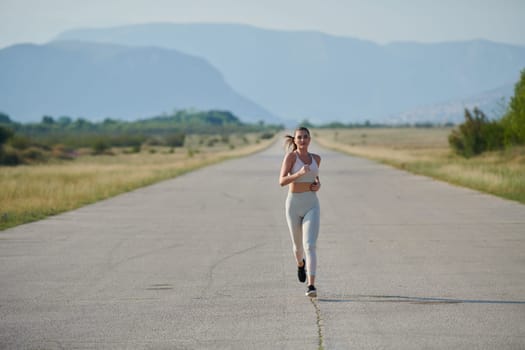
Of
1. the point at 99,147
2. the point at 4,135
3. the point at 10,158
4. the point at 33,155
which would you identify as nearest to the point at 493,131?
the point at 10,158

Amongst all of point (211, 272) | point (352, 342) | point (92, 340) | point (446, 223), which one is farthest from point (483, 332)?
point (446, 223)

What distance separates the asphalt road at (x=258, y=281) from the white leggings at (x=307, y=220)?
1.53ft

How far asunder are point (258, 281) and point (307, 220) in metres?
1.48

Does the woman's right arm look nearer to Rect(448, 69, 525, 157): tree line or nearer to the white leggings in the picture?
the white leggings

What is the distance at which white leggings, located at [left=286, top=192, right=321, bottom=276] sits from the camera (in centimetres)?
914

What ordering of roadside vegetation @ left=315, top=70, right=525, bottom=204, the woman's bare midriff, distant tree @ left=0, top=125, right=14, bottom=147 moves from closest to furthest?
the woman's bare midriff → roadside vegetation @ left=315, top=70, right=525, bottom=204 → distant tree @ left=0, top=125, right=14, bottom=147

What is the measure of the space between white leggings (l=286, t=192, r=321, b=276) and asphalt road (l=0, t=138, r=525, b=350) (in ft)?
1.53

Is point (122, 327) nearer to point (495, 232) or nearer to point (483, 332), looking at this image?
point (483, 332)

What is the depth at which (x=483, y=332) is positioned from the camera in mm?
7535

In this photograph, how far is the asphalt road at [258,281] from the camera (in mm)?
7531

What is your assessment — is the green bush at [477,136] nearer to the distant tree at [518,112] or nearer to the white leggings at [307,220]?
the distant tree at [518,112]

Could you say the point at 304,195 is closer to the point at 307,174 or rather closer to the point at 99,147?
the point at 307,174

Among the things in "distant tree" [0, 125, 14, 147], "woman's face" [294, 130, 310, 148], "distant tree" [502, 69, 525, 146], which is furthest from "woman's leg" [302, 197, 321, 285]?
"distant tree" [0, 125, 14, 147]

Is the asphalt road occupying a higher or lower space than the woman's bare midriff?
lower
